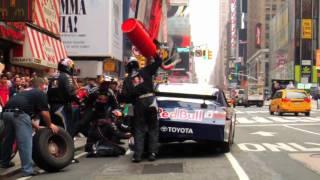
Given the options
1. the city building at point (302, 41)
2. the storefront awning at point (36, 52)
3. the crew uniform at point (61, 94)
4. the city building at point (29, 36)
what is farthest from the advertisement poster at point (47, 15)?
the city building at point (302, 41)

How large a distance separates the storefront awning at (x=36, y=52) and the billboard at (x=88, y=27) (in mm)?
15413

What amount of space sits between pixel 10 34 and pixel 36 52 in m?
2.30

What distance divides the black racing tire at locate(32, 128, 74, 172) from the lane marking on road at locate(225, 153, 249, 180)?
2.84m

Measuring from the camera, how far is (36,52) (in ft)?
75.9

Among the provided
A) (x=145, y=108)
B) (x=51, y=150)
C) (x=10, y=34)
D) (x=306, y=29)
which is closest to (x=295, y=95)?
(x=10, y=34)

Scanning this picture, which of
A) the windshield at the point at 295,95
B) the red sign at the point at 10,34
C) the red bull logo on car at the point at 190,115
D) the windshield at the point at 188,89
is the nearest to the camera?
the red bull logo on car at the point at 190,115

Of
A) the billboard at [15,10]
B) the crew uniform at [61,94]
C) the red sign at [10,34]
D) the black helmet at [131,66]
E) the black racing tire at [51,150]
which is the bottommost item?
the black racing tire at [51,150]

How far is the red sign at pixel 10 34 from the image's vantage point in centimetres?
1978

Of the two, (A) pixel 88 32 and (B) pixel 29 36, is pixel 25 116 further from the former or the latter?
(A) pixel 88 32

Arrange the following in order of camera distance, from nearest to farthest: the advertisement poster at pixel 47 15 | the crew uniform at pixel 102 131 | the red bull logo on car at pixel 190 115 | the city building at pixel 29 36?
the red bull logo on car at pixel 190 115 → the crew uniform at pixel 102 131 → the city building at pixel 29 36 → the advertisement poster at pixel 47 15

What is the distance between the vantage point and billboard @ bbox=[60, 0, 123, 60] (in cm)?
4203

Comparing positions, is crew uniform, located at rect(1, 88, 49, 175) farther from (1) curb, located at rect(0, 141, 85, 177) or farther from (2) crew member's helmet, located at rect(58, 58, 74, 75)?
(2) crew member's helmet, located at rect(58, 58, 74, 75)

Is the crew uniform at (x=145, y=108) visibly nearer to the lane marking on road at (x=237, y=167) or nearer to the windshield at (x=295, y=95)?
the lane marking on road at (x=237, y=167)

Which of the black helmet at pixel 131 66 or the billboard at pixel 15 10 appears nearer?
the black helmet at pixel 131 66
